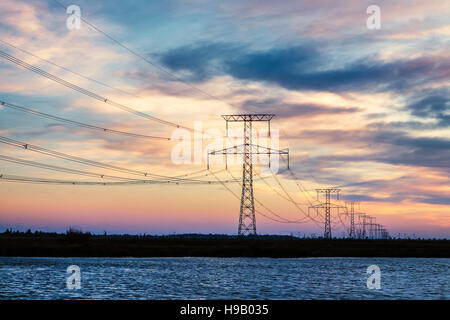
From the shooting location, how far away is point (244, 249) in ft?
372

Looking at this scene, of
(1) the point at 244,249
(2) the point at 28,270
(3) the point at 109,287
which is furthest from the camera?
(1) the point at 244,249

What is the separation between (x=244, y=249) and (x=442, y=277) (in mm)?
49080

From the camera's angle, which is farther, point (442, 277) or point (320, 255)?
point (320, 255)
